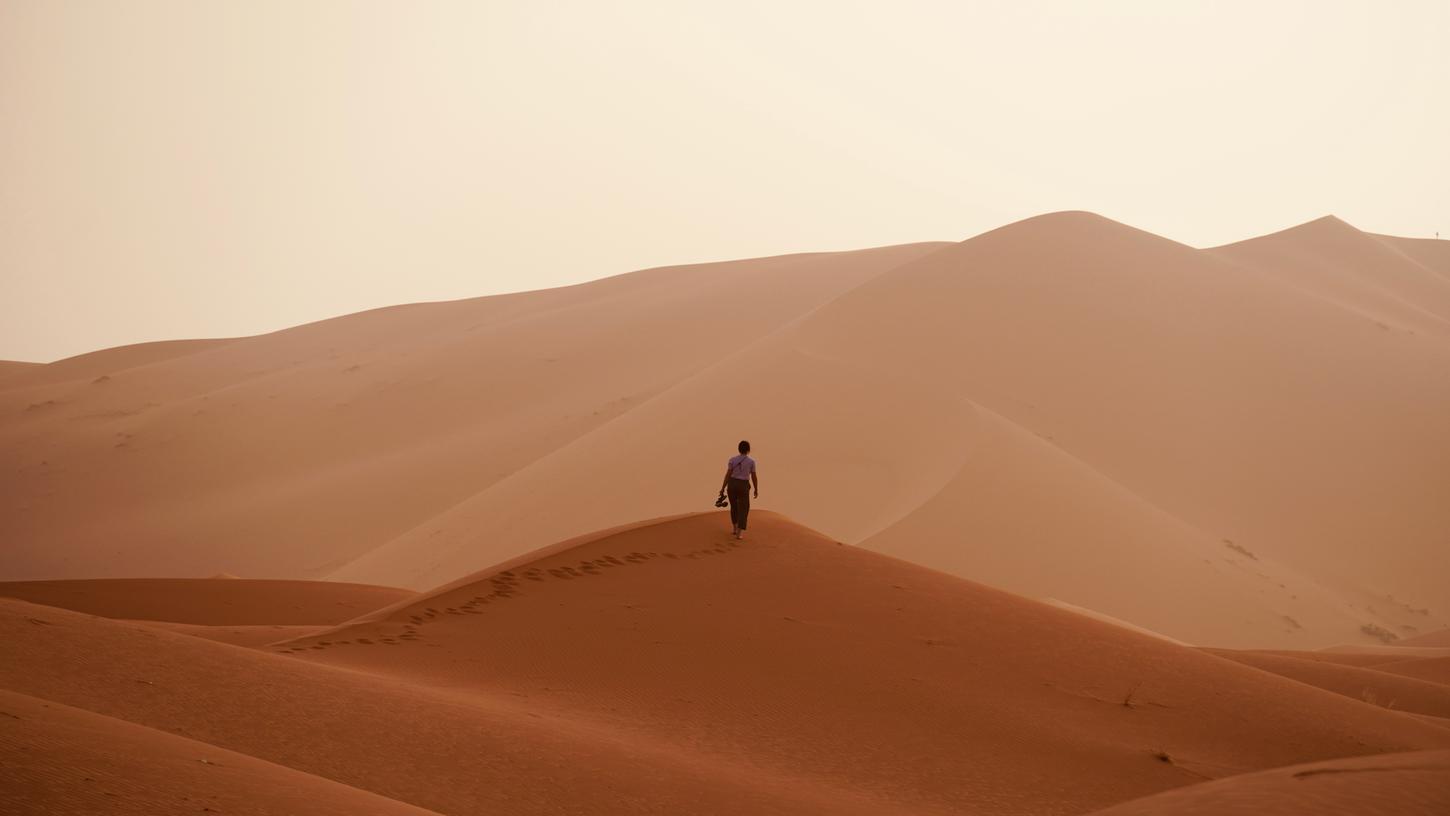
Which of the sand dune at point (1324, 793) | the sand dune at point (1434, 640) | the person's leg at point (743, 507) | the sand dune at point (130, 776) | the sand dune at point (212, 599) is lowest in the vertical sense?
the sand dune at point (1434, 640)

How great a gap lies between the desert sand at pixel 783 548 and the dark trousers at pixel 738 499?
37 centimetres

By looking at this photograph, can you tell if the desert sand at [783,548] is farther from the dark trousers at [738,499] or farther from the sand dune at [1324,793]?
the dark trousers at [738,499]

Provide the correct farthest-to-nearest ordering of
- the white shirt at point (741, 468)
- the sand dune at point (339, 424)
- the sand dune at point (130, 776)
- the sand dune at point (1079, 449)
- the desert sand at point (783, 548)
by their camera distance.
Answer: the sand dune at point (339, 424) → the sand dune at point (1079, 449) → the white shirt at point (741, 468) → the desert sand at point (783, 548) → the sand dune at point (130, 776)

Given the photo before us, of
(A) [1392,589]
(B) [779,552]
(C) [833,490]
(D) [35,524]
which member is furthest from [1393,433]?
(D) [35,524]

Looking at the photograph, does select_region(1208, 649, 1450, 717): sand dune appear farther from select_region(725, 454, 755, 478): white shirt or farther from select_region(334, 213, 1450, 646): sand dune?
select_region(334, 213, 1450, 646): sand dune

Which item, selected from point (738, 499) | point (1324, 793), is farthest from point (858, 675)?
point (1324, 793)

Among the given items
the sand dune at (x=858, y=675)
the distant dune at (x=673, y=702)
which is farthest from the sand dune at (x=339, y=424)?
the distant dune at (x=673, y=702)

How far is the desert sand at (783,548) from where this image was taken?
6.70m

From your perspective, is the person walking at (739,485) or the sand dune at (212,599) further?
the sand dune at (212,599)

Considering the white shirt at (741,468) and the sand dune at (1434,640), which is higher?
the white shirt at (741,468)

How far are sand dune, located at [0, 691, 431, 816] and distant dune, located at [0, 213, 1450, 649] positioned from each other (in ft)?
54.8

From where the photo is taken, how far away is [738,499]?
496 inches

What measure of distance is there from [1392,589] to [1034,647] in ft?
57.9

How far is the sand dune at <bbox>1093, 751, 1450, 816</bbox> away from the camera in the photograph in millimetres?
5020
